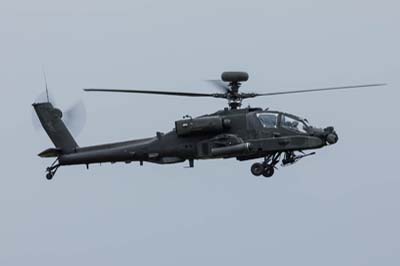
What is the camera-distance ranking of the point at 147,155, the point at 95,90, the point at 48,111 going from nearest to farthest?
the point at 95,90 → the point at 147,155 → the point at 48,111

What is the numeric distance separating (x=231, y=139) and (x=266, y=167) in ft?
5.57

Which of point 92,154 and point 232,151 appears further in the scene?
point 92,154

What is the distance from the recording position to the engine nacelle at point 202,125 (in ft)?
133

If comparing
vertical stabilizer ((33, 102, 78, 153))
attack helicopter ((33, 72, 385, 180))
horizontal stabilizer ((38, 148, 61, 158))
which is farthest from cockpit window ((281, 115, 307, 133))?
horizontal stabilizer ((38, 148, 61, 158))

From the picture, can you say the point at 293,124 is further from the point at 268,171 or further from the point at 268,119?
the point at 268,171

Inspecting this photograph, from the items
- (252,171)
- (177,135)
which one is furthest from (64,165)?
(252,171)

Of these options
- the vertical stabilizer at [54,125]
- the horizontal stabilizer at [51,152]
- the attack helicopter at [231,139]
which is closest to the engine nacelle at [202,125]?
the attack helicopter at [231,139]

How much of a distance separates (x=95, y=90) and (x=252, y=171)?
256 inches

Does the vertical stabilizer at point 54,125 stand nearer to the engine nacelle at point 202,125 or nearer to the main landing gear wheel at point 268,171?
the engine nacelle at point 202,125

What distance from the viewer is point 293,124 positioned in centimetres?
4072

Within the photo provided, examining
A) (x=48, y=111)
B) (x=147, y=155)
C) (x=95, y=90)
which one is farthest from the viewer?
(x=48, y=111)

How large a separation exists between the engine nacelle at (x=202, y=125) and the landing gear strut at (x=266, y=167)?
183 centimetres

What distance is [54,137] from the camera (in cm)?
4441

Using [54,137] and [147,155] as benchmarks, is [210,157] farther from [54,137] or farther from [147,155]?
[54,137]
